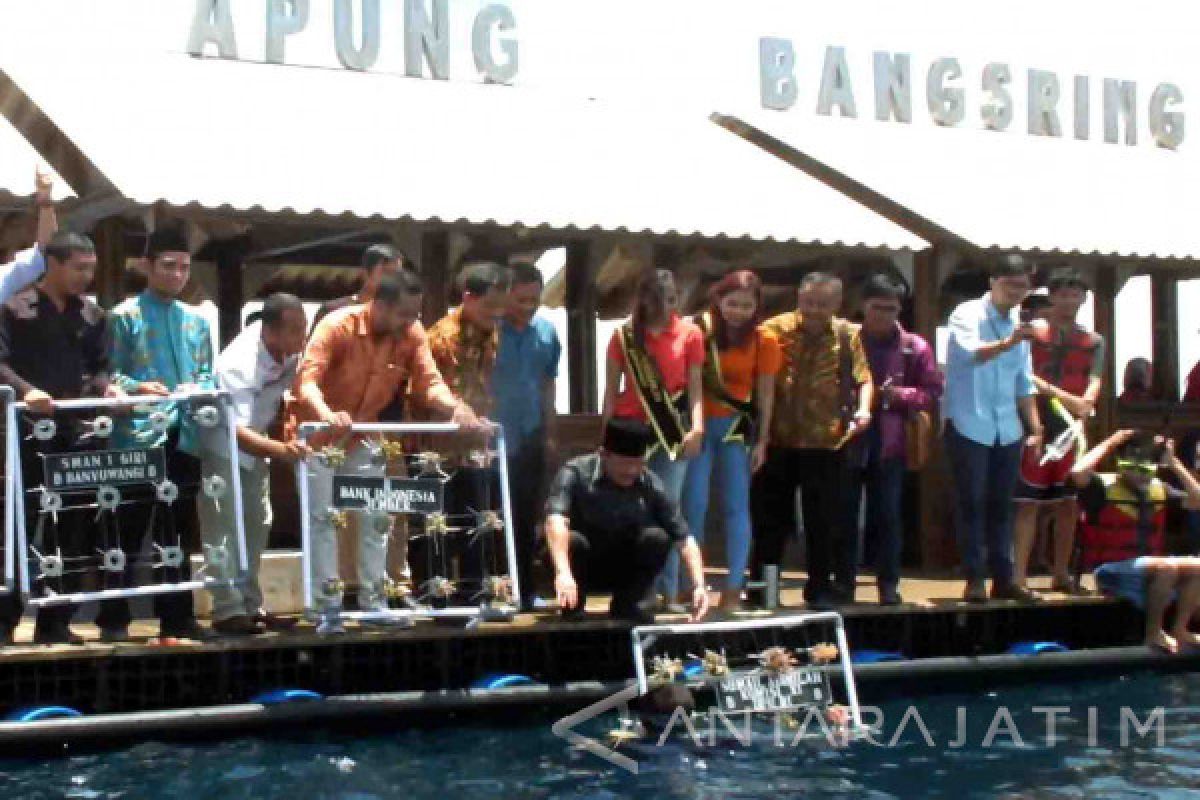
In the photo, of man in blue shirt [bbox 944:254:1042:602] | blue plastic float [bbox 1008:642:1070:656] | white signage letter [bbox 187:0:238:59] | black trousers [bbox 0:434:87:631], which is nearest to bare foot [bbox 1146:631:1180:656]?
blue plastic float [bbox 1008:642:1070:656]

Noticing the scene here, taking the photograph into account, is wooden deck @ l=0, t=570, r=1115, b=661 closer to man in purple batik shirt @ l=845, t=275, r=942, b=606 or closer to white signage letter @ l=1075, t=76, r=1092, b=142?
man in purple batik shirt @ l=845, t=275, r=942, b=606

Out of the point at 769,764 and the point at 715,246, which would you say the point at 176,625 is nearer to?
the point at 769,764

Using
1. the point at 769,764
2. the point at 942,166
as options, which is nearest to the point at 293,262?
the point at 942,166

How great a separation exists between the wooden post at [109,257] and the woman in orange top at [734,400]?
3258 mm

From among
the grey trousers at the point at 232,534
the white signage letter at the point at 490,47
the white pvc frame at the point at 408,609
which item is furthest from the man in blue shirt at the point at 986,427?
the white signage letter at the point at 490,47

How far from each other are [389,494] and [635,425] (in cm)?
122

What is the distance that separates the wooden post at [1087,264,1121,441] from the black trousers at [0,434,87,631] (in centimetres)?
804

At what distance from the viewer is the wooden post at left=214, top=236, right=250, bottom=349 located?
45.4ft

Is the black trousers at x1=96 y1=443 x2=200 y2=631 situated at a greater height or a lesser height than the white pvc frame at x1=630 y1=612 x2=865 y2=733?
greater

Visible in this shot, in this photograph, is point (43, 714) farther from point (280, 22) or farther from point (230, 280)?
point (280, 22)

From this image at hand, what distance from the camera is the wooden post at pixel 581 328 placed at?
A: 13.5 m

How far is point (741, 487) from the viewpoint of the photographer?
1056 cm

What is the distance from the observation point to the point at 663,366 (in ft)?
33.8

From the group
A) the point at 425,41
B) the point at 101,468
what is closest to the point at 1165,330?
the point at 425,41
